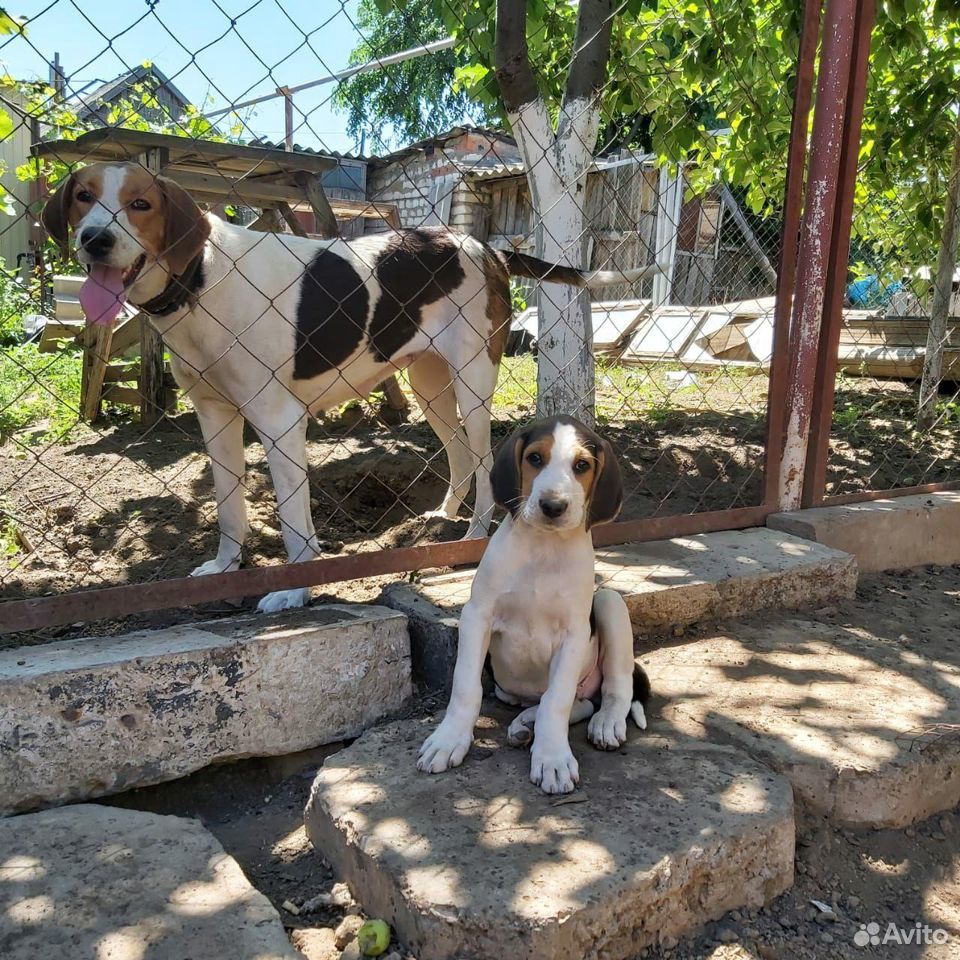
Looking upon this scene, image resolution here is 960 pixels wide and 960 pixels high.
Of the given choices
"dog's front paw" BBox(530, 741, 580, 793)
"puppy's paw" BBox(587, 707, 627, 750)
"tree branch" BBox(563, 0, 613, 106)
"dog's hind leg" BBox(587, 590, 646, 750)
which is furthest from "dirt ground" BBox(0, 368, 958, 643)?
"tree branch" BBox(563, 0, 613, 106)

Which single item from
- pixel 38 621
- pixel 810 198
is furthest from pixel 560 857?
pixel 810 198

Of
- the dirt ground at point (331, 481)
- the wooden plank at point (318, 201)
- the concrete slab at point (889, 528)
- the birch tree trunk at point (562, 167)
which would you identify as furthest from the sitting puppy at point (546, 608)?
the wooden plank at point (318, 201)

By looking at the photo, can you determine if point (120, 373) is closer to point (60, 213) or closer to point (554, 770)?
point (60, 213)

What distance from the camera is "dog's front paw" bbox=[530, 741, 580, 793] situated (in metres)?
2.00

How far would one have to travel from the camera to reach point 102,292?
2869mm

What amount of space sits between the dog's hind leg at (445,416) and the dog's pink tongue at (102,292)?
4.86ft

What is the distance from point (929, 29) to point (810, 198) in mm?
2772

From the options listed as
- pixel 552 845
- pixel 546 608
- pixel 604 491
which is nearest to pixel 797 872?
pixel 552 845

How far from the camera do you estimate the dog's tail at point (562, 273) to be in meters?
3.86

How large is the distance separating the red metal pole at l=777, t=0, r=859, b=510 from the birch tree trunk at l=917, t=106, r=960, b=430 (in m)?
2.40

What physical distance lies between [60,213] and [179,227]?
38cm

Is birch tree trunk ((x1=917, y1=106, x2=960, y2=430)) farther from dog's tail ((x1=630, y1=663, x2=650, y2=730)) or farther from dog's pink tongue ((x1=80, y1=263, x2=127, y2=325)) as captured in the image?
dog's pink tongue ((x1=80, y1=263, x2=127, y2=325))

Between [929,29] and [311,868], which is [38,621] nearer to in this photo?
[311,868]

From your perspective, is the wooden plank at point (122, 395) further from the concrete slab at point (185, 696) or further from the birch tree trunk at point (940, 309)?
the birch tree trunk at point (940, 309)
